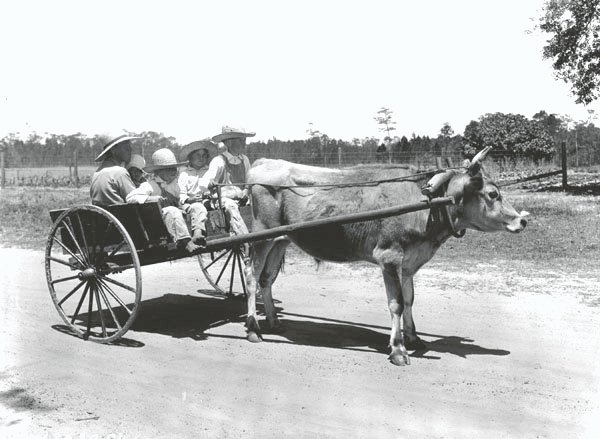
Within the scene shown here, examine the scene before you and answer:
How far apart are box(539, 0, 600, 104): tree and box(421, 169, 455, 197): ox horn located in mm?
17437

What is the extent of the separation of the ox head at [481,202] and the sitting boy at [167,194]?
2908 mm

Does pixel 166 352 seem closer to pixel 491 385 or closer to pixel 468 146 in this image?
pixel 491 385

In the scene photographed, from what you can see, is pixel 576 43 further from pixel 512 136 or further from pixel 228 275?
pixel 228 275

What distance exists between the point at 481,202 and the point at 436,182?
19.1 inches

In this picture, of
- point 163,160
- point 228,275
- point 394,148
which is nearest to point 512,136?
point 394,148

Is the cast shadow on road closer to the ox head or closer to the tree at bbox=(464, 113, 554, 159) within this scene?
the ox head

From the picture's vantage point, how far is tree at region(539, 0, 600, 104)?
21.2 meters

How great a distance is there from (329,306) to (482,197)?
3.06 meters

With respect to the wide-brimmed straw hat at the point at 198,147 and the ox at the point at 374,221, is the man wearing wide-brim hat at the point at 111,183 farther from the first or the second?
the ox at the point at 374,221

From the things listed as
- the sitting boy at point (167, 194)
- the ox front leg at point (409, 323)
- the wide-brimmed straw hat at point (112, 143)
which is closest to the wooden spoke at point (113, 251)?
the sitting boy at point (167, 194)

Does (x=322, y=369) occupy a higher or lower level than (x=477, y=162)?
lower

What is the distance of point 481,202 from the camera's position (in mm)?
6438

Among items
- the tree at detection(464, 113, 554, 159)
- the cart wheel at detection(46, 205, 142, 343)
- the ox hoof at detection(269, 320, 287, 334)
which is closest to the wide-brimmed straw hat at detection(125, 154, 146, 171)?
the cart wheel at detection(46, 205, 142, 343)

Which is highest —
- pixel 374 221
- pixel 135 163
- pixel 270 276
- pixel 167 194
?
pixel 135 163
